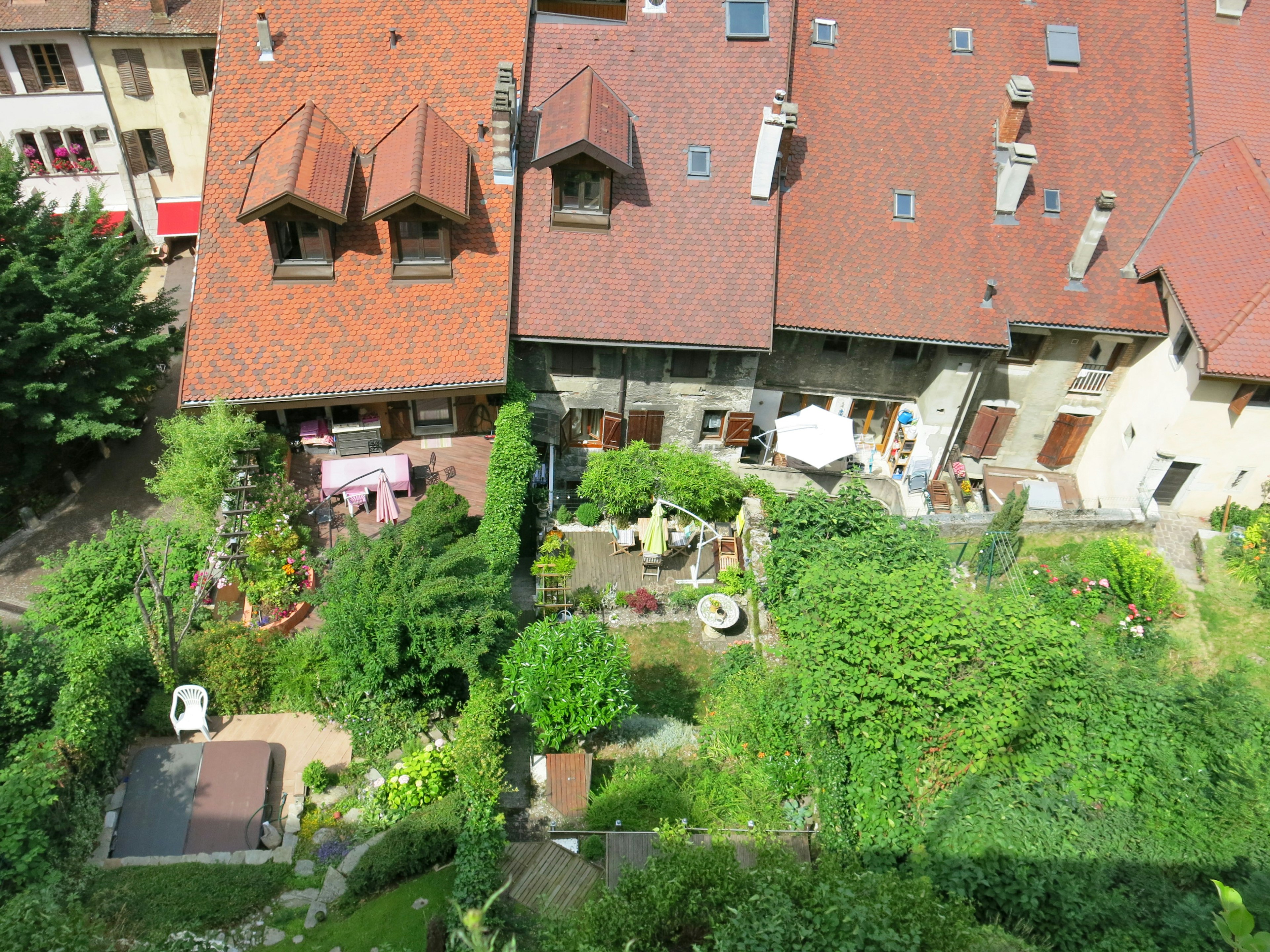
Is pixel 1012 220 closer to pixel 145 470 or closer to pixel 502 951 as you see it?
pixel 502 951

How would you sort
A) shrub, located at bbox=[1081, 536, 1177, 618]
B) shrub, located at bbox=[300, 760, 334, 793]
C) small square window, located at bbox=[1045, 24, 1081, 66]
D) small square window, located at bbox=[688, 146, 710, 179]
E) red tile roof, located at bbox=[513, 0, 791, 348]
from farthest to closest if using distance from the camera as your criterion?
small square window, located at bbox=[1045, 24, 1081, 66] < small square window, located at bbox=[688, 146, 710, 179] < red tile roof, located at bbox=[513, 0, 791, 348] < shrub, located at bbox=[1081, 536, 1177, 618] < shrub, located at bbox=[300, 760, 334, 793]

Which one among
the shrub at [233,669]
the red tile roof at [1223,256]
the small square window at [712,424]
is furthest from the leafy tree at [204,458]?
the red tile roof at [1223,256]

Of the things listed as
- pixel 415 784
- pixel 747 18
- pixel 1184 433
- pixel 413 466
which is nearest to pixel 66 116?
pixel 413 466

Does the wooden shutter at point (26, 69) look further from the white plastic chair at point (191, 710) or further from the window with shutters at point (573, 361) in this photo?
the white plastic chair at point (191, 710)

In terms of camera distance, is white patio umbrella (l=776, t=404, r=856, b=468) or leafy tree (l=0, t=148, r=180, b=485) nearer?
leafy tree (l=0, t=148, r=180, b=485)

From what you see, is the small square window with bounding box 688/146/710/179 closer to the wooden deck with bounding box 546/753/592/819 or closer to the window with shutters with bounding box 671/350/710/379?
the window with shutters with bounding box 671/350/710/379

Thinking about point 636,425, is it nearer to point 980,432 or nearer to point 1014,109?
point 980,432

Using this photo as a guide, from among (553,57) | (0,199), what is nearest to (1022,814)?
(553,57)

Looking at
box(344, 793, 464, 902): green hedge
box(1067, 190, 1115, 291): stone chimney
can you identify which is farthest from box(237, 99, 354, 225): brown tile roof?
box(1067, 190, 1115, 291): stone chimney
